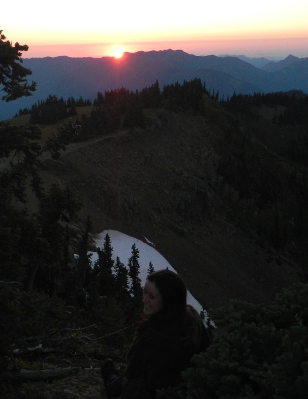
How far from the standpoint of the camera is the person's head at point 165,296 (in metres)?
3.77

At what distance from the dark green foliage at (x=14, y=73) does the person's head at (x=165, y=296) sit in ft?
26.9

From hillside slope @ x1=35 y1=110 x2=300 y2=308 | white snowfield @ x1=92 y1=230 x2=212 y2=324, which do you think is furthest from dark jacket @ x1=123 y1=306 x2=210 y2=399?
hillside slope @ x1=35 y1=110 x2=300 y2=308

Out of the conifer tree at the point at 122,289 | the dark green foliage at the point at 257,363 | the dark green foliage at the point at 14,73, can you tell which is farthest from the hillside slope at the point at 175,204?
the dark green foliage at the point at 257,363

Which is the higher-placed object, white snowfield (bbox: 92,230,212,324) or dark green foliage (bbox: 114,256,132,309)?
dark green foliage (bbox: 114,256,132,309)

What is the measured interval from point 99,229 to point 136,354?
27739mm

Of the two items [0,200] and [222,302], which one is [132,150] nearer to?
[222,302]

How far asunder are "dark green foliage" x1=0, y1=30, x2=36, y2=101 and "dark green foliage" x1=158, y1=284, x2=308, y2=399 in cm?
892

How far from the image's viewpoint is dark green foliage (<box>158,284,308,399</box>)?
8.71 feet

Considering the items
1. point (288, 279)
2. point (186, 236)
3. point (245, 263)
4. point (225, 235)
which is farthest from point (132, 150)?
point (288, 279)

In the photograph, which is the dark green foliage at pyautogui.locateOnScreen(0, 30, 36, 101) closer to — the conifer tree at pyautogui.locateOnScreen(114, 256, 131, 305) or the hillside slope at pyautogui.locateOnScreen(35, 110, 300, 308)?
the conifer tree at pyautogui.locateOnScreen(114, 256, 131, 305)

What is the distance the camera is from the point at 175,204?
41062mm

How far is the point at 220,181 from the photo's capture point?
5122 cm

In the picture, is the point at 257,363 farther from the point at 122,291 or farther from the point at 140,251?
the point at 140,251

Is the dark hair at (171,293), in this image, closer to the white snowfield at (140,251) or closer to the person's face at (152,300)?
the person's face at (152,300)
